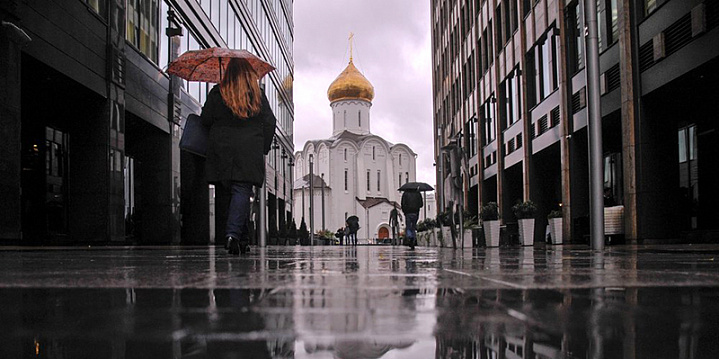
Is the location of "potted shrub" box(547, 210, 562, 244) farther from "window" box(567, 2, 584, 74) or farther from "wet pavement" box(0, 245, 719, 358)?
"wet pavement" box(0, 245, 719, 358)

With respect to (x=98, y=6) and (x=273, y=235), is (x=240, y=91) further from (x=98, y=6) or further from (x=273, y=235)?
(x=273, y=235)

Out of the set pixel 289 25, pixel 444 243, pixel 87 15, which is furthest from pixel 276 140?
pixel 87 15

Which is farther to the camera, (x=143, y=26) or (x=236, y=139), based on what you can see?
(x=143, y=26)

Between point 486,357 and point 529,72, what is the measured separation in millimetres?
28277

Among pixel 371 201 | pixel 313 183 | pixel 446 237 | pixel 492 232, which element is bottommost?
pixel 446 237

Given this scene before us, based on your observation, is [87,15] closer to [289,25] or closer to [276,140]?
[276,140]

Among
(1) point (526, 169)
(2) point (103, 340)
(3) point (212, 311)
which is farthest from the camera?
(1) point (526, 169)

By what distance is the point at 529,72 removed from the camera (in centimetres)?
2791

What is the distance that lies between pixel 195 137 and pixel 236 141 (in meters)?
0.79

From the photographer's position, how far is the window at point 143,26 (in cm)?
1931

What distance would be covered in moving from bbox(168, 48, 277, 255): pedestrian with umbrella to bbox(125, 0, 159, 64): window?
1279 cm

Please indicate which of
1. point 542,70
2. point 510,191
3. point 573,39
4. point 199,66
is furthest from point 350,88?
point 199,66

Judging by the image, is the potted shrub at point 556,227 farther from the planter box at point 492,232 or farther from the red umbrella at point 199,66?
the red umbrella at point 199,66

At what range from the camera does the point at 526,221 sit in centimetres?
2161
